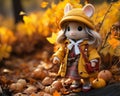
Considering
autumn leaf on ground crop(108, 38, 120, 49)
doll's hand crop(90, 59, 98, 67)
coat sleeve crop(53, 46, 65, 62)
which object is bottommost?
doll's hand crop(90, 59, 98, 67)

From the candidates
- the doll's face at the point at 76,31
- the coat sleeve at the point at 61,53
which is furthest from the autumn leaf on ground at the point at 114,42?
the coat sleeve at the point at 61,53

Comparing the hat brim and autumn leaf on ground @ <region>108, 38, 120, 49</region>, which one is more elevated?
the hat brim

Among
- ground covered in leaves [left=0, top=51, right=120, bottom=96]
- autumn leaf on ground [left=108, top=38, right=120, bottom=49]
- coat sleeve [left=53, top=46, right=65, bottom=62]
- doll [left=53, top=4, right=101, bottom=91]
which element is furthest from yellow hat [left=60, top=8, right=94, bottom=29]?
ground covered in leaves [left=0, top=51, right=120, bottom=96]

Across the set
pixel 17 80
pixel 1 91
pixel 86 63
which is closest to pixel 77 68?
pixel 86 63

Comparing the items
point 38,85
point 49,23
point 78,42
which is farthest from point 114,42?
point 49,23

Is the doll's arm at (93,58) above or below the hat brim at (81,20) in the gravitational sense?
below

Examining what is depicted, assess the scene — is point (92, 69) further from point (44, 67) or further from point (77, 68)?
point (44, 67)

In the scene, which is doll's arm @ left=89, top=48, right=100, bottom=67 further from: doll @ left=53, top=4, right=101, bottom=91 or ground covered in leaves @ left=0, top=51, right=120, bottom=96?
ground covered in leaves @ left=0, top=51, right=120, bottom=96

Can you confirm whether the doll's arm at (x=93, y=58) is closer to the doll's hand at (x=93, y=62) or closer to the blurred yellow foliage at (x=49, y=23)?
the doll's hand at (x=93, y=62)
